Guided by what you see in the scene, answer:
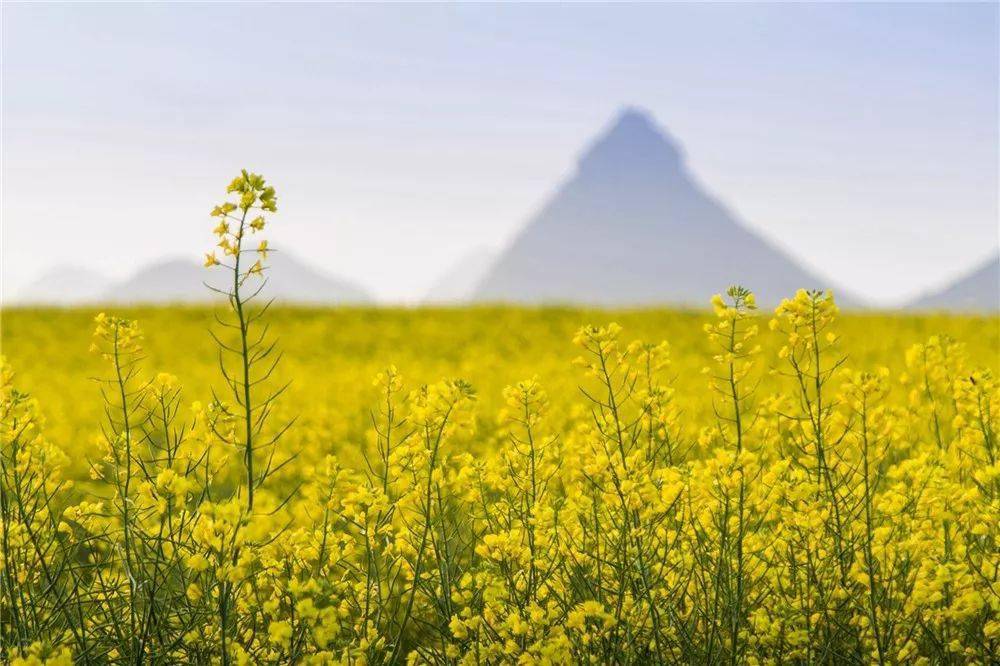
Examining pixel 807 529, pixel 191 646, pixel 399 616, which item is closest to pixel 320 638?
pixel 191 646

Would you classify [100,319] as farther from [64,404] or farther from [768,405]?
[64,404]

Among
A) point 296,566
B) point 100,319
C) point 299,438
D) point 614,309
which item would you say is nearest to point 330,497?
point 296,566

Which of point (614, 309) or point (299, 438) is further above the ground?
point (614, 309)

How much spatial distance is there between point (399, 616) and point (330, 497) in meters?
1.36

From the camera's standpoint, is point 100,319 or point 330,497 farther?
point 330,497

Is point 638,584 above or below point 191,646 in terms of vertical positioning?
above

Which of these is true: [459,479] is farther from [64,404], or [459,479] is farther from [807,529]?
[64,404]

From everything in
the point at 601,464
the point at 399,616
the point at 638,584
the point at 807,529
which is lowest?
the point at 399,616

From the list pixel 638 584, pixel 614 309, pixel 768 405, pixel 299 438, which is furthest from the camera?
pixel 614 309

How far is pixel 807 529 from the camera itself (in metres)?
3.32

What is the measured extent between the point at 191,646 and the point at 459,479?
1110mm

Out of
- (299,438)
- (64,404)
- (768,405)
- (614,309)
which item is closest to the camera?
(768,405)

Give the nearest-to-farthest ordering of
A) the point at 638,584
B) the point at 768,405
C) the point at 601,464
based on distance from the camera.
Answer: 1. the point at 601,464
2. the point at 638,584
3. the point at 768,405

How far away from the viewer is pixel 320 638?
2484 millimetres
